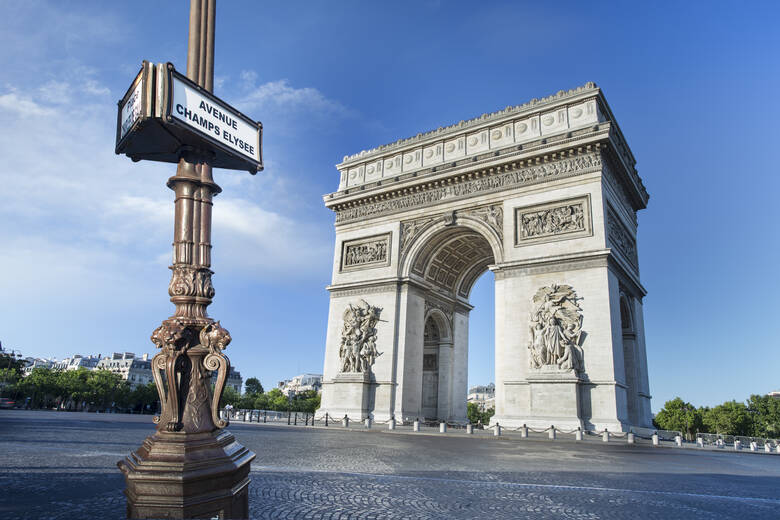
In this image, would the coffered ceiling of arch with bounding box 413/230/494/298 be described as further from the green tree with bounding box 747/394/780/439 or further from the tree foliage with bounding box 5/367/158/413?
the tree foliage with bounding box 5/367/158/413

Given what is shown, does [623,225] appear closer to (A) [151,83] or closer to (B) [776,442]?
(B) [776,442]

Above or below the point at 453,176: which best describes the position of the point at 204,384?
below

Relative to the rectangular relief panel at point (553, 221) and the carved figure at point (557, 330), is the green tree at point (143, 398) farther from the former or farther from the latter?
the carved figure at point (557, 330)

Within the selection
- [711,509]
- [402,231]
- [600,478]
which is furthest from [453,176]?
[711,509]

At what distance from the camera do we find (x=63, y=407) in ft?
201

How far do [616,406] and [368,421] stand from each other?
30.9ft

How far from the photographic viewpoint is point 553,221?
20656mm

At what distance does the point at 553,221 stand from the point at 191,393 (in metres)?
19.5

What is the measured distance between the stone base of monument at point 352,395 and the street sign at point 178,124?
20106mm

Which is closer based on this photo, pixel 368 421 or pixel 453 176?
pixel 368 421

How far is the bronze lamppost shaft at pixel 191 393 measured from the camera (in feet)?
8.43

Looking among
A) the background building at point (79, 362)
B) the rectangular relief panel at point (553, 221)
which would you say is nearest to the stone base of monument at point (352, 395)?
the rectangular relief panel at point (553, 221)

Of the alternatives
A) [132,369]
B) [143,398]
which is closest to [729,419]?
[143,398]

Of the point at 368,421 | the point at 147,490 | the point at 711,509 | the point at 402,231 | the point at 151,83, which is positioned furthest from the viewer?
the point at 402,231
